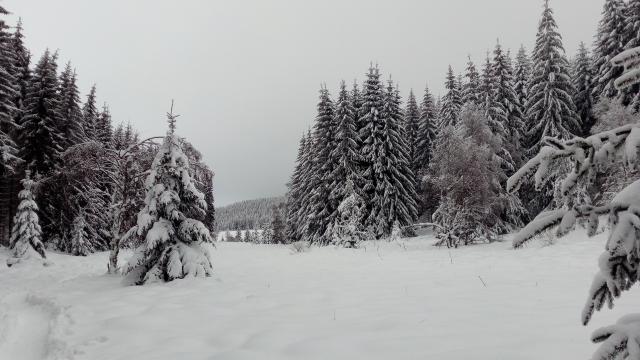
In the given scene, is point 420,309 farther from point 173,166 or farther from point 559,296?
point 173,166

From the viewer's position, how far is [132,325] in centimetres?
657

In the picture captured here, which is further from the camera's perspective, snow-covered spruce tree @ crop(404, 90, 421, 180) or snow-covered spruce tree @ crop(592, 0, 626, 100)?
snow-covered spruce tree @ crop(404, 90, 421, 180)

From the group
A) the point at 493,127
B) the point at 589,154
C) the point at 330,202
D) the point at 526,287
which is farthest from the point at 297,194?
the point at 589,154

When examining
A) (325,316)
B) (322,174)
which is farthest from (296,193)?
(325,316)

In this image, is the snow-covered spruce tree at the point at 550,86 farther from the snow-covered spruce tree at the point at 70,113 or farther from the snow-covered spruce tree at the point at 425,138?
the snow-covered spruce tree at the point at 70,113

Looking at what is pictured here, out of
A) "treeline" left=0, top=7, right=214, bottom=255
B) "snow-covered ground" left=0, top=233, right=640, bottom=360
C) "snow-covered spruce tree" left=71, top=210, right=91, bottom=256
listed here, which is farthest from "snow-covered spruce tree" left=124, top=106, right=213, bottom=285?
"snow-covered spruce tree" left=71, top=210, right=91, bottom=256

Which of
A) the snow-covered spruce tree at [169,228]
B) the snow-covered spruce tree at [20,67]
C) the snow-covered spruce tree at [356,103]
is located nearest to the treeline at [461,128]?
the snow-covered spruce tree at [356,103]

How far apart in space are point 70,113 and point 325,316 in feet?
99.7

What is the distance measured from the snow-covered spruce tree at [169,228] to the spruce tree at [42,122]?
61.9 ft

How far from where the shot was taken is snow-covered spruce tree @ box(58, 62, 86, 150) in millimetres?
29500

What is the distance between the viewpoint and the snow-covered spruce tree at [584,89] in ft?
113

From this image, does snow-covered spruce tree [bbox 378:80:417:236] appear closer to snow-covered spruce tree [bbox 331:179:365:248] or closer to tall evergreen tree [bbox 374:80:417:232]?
tall evergreen tree [bbox 374:80:417:232]

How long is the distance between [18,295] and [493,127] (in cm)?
2863

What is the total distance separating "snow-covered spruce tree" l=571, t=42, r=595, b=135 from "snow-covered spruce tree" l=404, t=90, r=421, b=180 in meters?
13.6
